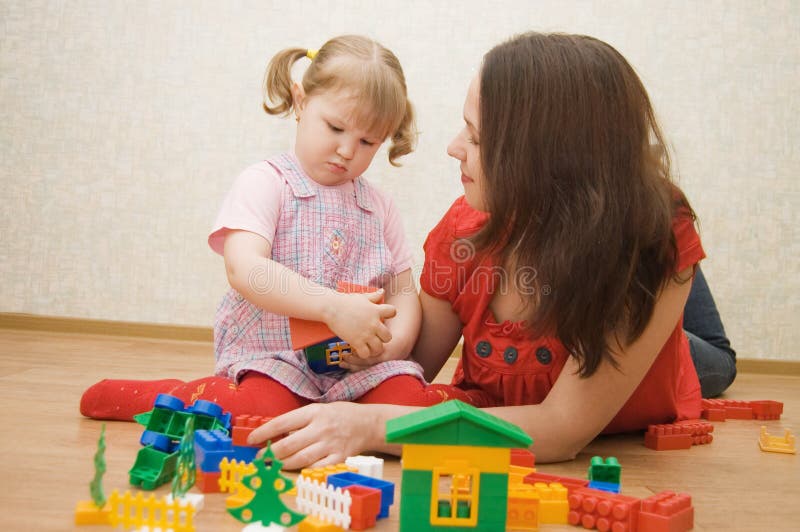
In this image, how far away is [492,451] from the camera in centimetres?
72

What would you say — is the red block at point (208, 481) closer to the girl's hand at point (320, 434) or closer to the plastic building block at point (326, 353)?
the girl's hand at point (320, 434)

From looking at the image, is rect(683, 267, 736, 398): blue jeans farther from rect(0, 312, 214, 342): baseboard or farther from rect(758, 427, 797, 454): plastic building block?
rect(0, 312, 214, 342): baseboard

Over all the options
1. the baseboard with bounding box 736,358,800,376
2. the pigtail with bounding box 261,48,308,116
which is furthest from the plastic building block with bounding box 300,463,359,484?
the baseboard with bounding box 736,358,800,376

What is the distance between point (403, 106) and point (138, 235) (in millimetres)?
1348

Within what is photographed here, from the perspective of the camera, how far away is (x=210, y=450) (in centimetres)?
87

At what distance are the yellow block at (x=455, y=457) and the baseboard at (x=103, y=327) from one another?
1779 millimetres

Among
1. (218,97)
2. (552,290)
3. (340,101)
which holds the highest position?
(218,97)

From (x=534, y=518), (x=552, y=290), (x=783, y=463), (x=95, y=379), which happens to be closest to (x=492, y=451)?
(x=534, y=518)

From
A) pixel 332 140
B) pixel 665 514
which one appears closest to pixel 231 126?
pixel 332 140

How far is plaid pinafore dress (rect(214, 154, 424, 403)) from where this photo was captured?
122 cm

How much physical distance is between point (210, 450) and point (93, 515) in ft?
0.51

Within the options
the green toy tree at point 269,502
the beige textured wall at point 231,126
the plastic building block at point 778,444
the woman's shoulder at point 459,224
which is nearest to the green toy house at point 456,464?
the green toy tree at point 269,502

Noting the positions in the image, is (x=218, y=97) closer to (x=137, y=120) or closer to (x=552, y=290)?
(x=137, y=120)

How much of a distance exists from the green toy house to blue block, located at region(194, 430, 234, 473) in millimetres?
237
